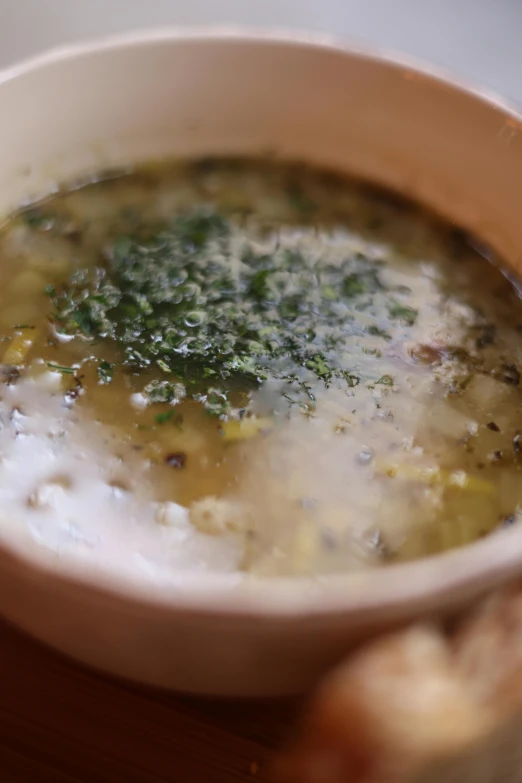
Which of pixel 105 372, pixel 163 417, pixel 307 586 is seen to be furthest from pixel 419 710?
pixel 105 372

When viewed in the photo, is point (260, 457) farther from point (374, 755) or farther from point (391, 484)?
point (374, 755)

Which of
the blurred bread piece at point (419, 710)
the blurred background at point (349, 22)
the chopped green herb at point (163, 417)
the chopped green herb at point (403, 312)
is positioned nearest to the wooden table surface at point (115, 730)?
the blurred bread piece at point (419, 710)

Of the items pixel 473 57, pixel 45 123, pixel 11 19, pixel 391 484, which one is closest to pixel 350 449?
pixel 391 484

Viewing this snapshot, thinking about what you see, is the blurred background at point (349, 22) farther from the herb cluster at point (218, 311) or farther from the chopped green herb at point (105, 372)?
the chopped green herb at point (105, 372)

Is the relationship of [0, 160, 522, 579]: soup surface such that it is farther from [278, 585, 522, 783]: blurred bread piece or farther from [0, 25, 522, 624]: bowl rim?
[278, 585, 522, 783]: blurred bread piece

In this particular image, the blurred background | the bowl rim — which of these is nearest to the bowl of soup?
the bowl rim

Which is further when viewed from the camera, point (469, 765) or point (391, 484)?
point (391, 484)
